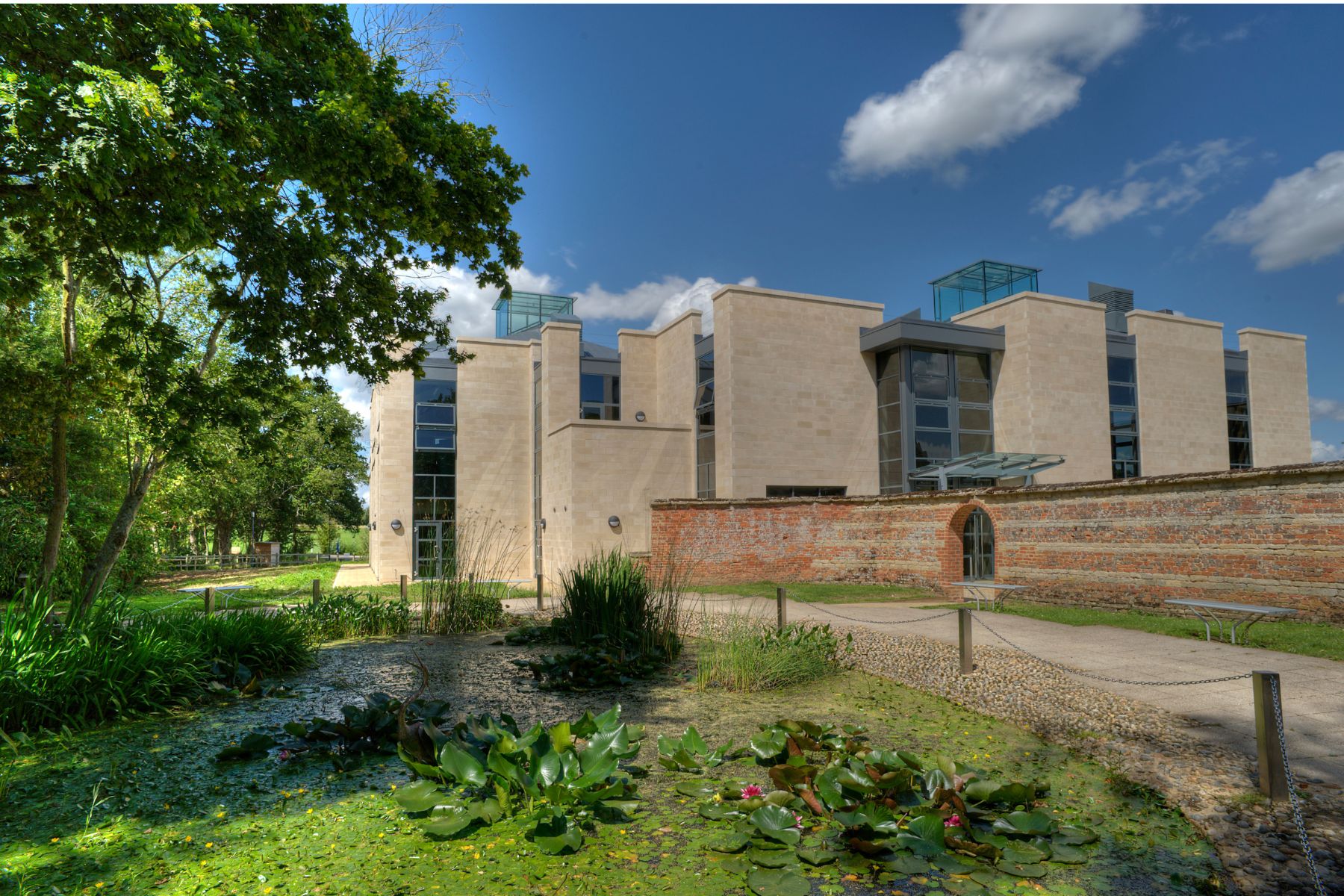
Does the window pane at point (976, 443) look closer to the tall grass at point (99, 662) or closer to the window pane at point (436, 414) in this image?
the window pane at point (436, 414)

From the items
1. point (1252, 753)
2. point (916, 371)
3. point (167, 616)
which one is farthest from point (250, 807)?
point (916, 371)

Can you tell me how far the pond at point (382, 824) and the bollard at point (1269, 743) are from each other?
0.57m

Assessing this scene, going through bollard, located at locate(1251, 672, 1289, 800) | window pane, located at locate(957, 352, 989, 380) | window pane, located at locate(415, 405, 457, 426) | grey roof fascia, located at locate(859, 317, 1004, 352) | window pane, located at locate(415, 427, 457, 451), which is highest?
grey roof fascia, located at locate(859, 317, 1004, 352)

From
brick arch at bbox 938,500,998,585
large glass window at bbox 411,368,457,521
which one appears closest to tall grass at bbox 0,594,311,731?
brick arch at bbox 938,500,998,585

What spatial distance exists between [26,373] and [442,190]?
5202 mm

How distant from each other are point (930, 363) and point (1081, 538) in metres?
10.8

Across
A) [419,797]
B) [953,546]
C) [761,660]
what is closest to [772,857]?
[419,797]

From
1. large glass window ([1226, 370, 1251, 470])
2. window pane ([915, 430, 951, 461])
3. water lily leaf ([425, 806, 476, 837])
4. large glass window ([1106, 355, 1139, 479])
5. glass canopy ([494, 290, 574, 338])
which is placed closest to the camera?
water lily leaf ([425, 806, 476, 837])

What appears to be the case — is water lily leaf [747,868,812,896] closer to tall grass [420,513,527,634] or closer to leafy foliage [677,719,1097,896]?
leafy foliage [677,719,1097,896]

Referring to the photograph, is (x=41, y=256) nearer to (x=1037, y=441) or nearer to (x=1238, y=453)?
(x=1037, y=441)

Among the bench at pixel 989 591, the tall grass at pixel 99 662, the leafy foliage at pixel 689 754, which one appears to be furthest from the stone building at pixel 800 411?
the leafy foliage at pixel 689 754

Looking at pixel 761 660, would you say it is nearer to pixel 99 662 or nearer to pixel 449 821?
pixel 449 821

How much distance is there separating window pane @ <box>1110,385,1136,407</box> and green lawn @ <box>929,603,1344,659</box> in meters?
14.4

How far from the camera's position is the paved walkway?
504cm
